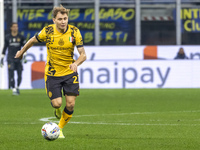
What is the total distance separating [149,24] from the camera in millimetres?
31344

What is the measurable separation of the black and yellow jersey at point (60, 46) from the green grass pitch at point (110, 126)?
35.8 inches

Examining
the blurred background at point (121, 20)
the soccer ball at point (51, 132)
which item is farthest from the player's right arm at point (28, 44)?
the blurred background at point (121, 20)

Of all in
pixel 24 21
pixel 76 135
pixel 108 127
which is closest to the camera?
pixel 76 135

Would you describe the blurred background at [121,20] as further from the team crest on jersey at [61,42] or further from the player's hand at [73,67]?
the player's hand at [73,67]

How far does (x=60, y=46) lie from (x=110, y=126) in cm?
189

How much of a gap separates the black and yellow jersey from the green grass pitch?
2.98 ft

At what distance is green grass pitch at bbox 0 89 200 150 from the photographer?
27.6 feet

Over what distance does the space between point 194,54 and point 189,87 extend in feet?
8.95

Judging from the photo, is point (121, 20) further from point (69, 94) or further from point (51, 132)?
point (51, 132)

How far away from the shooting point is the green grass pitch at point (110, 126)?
8.41 meters

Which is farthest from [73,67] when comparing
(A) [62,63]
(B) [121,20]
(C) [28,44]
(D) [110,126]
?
(B) [121,20]

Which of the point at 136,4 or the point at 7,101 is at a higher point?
the point at 136,4

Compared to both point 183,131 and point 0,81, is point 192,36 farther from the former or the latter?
point 183,131

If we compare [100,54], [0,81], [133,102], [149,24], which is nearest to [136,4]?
[149,24]
